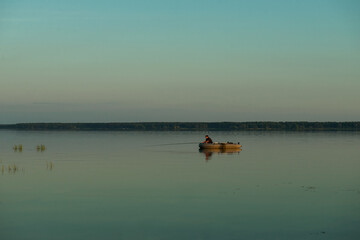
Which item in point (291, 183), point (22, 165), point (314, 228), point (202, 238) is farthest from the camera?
point (22, 165)

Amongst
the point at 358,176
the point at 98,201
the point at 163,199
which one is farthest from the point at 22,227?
the point at 358,176

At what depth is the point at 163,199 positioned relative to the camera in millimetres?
23562

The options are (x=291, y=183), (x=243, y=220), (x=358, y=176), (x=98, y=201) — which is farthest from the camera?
(x=358, y=176)

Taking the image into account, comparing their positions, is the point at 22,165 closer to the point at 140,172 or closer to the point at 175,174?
the point at 140,172

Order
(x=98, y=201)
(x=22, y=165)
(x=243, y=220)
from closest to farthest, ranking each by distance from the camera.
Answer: (x=243, y=220)
(x=98, y=201)
(x=22, y=165)

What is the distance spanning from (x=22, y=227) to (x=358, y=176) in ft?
72.7

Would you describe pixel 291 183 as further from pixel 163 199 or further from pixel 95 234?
pixel 95 234

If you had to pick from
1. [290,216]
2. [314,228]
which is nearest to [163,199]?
[290,216]

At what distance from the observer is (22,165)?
39.8 meters

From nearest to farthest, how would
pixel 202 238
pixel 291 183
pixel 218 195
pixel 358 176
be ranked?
pixel 202 238 < pixel 218 195 < pixel 291 183 < pixel 358 176

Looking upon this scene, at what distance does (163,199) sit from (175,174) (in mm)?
9887

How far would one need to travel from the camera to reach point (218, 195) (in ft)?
81.1

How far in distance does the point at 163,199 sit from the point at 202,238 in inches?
277

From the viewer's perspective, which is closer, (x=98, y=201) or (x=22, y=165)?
(x=98, y=201)
